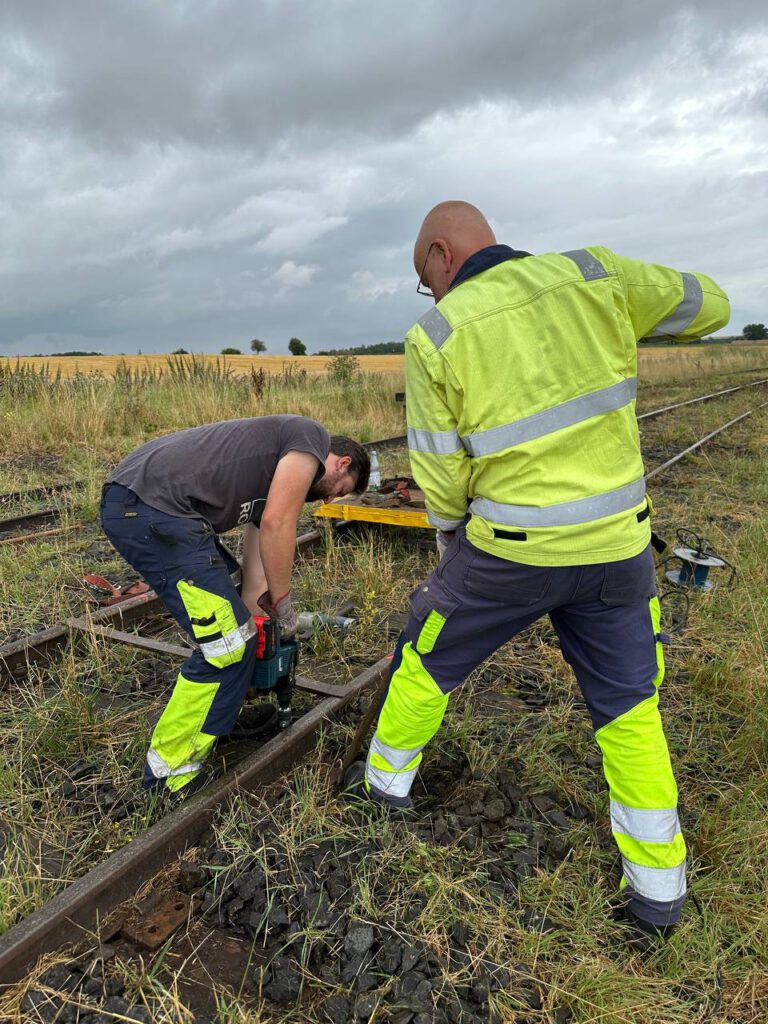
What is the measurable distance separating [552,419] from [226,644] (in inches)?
60.7

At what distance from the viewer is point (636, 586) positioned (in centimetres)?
228

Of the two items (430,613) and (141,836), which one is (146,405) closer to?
(141,836)

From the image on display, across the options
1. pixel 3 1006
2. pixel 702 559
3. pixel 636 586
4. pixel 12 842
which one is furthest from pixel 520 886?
pixel 702 559

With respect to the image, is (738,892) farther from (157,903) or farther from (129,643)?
(129,643)

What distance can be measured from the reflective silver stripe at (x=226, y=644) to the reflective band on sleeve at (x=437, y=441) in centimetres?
111

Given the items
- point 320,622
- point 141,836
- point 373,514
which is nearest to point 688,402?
point 373,514

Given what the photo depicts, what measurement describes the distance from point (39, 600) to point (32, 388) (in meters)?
8.04

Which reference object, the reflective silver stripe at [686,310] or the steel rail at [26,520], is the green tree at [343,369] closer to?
the steel rail at [26,520]

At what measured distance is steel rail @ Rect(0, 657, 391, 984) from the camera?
2025 mm

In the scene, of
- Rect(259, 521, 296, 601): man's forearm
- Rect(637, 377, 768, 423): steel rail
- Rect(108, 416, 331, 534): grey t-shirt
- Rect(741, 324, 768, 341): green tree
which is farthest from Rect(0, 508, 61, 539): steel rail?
Rect(741, 324, 768, 341): green tree

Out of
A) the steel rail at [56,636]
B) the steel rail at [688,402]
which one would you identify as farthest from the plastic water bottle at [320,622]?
the steel rail at [688,402]

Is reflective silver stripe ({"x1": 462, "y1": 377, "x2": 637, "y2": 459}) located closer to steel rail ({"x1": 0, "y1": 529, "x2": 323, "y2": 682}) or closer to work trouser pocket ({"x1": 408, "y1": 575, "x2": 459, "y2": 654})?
work trouser pocket ({"x1": 408, "y1": 575, "x2": 459, "y2": 654})

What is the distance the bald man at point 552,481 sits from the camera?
212 centimetres

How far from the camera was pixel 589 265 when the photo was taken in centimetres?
217
